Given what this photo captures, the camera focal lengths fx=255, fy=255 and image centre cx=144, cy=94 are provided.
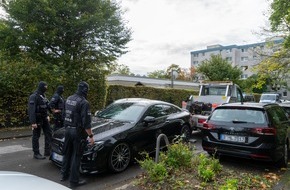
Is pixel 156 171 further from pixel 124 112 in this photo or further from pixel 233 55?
pixel 233 55

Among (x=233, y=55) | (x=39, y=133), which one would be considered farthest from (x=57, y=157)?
(x=233, y=55)

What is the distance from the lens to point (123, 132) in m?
5.71

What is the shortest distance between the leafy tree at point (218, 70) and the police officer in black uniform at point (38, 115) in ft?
101

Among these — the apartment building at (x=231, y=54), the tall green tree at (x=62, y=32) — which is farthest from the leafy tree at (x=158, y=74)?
the tall green tree at (x=62, y=32)

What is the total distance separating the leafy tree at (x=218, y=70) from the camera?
3509 cm

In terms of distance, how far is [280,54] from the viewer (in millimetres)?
16219

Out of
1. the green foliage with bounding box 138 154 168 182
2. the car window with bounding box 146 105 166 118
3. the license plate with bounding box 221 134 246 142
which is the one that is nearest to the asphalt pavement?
the license plate with bounding box 221 134 246 142

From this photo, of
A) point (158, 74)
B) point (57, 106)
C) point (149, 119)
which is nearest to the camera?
point (149, 119)

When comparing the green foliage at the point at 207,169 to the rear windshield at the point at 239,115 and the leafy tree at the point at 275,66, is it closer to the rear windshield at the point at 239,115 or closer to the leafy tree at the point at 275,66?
the rear windshield at the point at 239,115

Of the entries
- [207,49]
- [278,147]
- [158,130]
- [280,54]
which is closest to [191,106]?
[158,130]

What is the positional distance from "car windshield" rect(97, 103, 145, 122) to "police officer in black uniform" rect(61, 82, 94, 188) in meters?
1.71

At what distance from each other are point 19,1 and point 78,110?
11693mm

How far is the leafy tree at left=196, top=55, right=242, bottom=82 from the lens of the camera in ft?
115

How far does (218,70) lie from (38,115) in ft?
105
